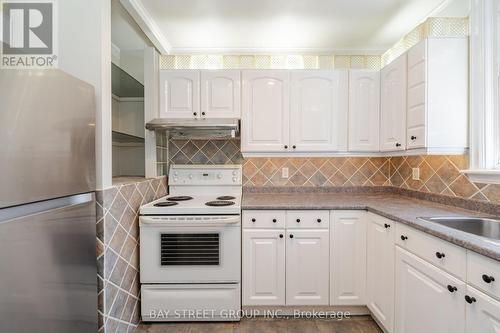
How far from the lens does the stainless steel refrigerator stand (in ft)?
2.75

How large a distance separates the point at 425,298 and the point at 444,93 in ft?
4.41

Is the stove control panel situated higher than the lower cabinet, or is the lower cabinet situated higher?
the stove control panel

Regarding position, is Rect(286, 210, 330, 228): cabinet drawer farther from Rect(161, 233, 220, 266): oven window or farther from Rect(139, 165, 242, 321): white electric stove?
Rect(161, 233, 220, 266): oven window

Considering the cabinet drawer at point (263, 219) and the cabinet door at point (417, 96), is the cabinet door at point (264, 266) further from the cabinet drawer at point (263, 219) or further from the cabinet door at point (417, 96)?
the cabinet door at point (417, 96)

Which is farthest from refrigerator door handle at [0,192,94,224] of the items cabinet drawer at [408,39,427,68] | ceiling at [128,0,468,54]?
cabinet drawer at [408,39,427,68]

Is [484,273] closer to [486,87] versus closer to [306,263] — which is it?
[306,263]

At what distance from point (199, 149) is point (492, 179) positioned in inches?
91.4

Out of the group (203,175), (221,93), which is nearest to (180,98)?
(221,93)

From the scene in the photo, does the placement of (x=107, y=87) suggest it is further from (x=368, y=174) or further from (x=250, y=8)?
(x=368, y=174)

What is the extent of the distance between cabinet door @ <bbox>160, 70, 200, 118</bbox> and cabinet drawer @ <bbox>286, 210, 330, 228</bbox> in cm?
128

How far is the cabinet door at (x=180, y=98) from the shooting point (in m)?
2.36

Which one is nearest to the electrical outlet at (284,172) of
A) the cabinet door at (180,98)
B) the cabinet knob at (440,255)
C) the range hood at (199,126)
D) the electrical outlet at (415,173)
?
the range hood at (199,126)

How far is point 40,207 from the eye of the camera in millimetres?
979

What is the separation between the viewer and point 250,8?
1930mm
